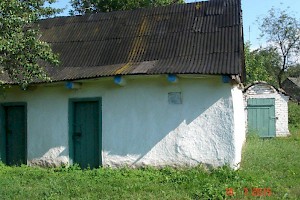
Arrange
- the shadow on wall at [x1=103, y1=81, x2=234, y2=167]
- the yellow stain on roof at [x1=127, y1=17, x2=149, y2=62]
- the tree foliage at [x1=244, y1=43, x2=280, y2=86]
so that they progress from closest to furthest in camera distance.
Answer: the shadow on wall at [x1=103, y1=81, x2=234, y2=167]
the yellow stain on roof at [x1=127, y1=17, x2=149, y2=62]
the tree foliage at [x1=244, y1=43, x2=280, y2=86]

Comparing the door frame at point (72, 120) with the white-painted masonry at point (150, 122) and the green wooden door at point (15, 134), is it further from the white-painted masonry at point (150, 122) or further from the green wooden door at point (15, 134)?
the green wooden door at point (15, 134)

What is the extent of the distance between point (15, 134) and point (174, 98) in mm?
4800

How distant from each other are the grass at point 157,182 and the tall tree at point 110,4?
1198cm

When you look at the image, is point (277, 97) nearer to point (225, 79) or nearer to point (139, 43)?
point (139, 43)

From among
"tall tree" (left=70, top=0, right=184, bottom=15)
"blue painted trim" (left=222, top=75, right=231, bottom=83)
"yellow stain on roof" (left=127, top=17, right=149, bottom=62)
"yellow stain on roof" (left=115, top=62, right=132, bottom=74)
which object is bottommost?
"blue painted trim" (left=222, top=75, right=231, bottom=83)

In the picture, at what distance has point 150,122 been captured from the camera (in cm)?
908

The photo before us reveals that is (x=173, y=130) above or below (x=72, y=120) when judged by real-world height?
below

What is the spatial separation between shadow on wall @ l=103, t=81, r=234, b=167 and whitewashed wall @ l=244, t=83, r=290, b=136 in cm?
901

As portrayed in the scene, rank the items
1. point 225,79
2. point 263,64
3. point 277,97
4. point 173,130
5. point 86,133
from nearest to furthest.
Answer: point 225,79 → point 173,130 → point 86,133 → point 277,97 → point 263,64

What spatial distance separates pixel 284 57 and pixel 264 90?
23.4m

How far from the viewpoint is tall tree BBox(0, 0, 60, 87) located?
762 cm

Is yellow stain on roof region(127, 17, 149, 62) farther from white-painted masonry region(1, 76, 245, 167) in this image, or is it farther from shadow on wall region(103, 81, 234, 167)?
shadow on wall region(103, 81, 234, 167)
